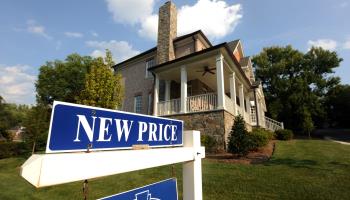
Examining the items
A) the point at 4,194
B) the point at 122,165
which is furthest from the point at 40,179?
the point at 4,194

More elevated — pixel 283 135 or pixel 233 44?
pixel 233 44

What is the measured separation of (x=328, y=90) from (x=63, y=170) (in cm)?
4298

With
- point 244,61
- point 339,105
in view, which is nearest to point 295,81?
point 339,105

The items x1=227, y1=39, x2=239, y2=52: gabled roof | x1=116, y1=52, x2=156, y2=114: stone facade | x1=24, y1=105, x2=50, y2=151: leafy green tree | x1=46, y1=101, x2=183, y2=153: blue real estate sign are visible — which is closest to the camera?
x1=46, y1=101, x2=183, y2=153: blue real estate sign

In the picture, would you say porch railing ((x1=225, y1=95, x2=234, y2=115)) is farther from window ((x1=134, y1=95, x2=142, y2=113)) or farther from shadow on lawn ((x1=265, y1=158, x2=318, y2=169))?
window ((x1=134, y1=95, x2=142, y2=113))

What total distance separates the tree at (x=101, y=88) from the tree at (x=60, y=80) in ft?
73.5

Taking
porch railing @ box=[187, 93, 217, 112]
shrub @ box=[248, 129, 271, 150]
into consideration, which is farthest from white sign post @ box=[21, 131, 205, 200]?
porch railing @ box=[187, 93, 217, 112]

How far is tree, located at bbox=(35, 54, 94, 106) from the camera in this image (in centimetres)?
3034

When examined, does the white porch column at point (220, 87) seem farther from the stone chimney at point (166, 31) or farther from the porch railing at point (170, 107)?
the stone chimney at point (166, 31)

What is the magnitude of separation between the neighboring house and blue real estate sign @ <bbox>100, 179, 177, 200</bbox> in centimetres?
886

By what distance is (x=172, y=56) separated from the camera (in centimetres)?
1633

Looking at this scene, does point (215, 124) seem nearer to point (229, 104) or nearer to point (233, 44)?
point (229, 104)

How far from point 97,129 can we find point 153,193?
27.8 inches

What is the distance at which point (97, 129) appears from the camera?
50.8 inches
